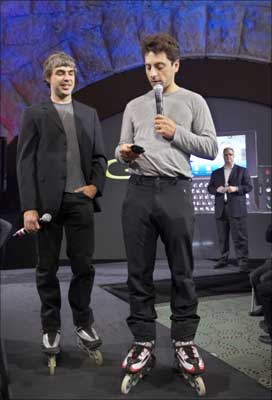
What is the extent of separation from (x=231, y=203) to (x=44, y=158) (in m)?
3.22

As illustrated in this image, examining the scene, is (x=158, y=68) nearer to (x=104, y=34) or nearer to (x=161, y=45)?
(x=161, y=45)

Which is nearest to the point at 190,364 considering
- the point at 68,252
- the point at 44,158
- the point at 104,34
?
the point at 68,252

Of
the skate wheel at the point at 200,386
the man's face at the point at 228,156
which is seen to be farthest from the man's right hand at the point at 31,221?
the man's face at the point at 228,156

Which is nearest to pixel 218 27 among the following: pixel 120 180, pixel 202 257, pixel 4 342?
pixel 120 180

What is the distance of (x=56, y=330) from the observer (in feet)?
6.80


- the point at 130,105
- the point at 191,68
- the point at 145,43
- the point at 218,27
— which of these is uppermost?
the point at 218,27

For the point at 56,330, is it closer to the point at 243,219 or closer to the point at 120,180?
the point at 243,219

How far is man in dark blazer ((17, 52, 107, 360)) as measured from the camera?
2.00 meters

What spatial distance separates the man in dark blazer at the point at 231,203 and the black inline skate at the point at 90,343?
2897mm

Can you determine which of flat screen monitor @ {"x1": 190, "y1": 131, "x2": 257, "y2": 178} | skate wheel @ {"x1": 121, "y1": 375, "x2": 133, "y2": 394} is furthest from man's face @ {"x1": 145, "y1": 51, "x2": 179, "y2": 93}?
flat screen monitor @ {"x1": 190, "y1": 131, "x2": 257, "y2": 178}

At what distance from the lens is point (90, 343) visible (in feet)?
6.82

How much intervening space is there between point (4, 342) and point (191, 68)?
406 centimetres

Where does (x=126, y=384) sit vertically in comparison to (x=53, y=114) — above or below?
below

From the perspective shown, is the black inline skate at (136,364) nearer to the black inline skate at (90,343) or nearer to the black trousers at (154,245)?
the black trousers at (154,245)
